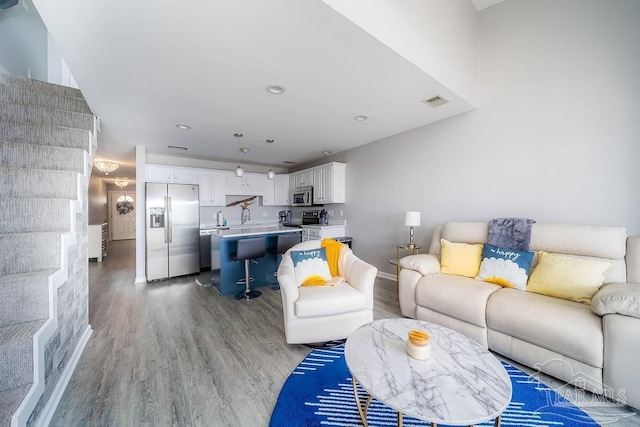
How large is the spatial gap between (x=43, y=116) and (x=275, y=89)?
2292mm

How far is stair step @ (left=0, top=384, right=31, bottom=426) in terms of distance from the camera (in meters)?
1.03

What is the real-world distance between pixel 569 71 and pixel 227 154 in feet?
17.0

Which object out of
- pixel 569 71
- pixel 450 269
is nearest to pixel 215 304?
pixel 450 269

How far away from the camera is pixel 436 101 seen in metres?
2.72

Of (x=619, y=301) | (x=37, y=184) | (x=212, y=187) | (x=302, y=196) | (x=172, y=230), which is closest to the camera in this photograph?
(x=619, y=301)

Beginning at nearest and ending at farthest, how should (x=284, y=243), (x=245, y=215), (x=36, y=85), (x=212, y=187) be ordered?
(x=36, y=85) → (x=284, y=243) → (x=212, y=187) → (x=245, y=215)

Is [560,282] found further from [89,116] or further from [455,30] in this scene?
[89,116]

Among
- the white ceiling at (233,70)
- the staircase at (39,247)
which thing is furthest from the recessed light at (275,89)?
the staircase at (39,247)

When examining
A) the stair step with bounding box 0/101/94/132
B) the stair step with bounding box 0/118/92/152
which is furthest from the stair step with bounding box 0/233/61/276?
the stair step with bounding box 0/101/94/132

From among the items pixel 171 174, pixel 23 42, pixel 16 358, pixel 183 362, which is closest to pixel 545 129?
pixel 183 362

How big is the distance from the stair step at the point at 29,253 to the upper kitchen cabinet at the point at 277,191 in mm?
4454

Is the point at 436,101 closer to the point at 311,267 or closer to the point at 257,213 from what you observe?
the point at 311,267

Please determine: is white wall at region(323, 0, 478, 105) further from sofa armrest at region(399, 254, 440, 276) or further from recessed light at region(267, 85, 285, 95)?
sofa armrest at region(399, 254, 440, 276)

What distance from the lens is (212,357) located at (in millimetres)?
1971
